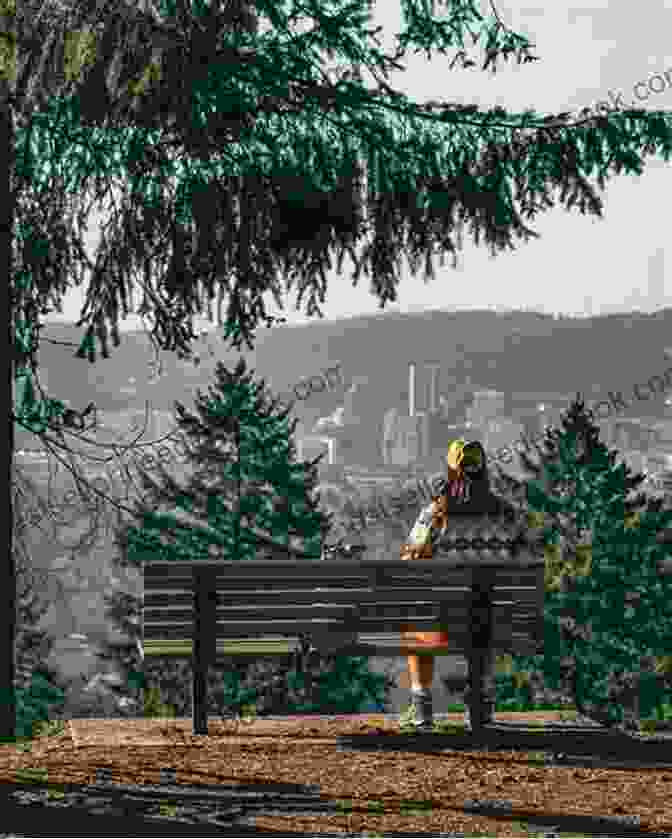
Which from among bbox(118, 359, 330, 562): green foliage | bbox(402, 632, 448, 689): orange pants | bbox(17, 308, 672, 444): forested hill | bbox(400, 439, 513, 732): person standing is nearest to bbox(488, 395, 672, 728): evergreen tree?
bbox(118, 359, 330, 562): green foliage

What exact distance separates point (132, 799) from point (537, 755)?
2.28m

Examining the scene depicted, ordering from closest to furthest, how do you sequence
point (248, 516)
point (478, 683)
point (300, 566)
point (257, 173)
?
point (300, 566) < point (478, 683) < point (257, 173) < point (248, 516)

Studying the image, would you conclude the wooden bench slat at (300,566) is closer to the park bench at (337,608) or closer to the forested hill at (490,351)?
the park bench at (337,608)

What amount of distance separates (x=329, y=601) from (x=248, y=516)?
88.2 ft

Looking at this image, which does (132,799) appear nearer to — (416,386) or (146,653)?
(146,653)

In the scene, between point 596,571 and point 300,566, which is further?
point 596,571

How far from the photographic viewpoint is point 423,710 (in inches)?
333

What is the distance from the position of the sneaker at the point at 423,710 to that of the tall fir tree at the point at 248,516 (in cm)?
1865

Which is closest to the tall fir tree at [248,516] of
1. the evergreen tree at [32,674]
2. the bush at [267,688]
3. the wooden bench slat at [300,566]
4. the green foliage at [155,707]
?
the bush at [267,688]

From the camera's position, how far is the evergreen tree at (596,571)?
3250cm

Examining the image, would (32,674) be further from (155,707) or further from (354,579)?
(354,579)

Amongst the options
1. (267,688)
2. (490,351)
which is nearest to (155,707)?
(267,688)

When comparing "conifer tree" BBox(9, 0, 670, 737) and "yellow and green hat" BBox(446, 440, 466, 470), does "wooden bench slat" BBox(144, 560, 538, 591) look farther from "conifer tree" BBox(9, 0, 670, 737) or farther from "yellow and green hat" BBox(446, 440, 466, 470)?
"conifer tree" BBox(9, 0, 670, 737)

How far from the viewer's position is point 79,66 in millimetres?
9273
